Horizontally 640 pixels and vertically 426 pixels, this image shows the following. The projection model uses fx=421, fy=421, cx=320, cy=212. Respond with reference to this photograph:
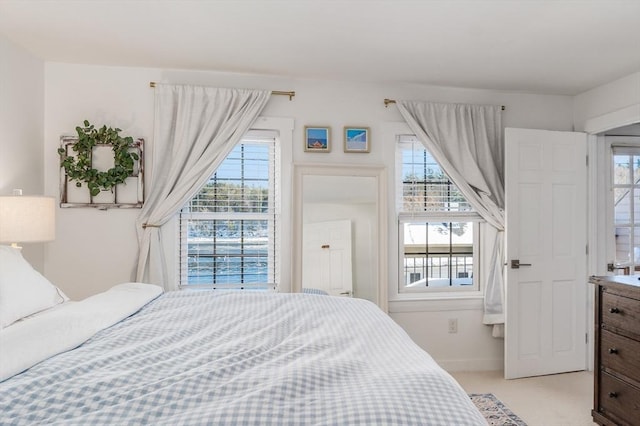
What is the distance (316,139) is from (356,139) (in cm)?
34

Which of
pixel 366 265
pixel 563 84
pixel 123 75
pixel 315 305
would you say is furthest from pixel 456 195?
pixel 123 75

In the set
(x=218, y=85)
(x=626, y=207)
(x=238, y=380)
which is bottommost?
(x=238, y=380)

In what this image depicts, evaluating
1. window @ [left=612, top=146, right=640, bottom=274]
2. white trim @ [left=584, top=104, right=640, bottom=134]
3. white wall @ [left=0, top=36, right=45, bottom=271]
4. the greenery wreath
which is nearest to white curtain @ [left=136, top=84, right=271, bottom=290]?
the greenery wreath

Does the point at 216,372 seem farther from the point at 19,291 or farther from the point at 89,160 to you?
the point at 89,160

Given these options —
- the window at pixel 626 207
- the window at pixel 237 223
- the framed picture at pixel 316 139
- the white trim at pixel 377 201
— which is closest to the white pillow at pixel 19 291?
the window at pixel 237 223

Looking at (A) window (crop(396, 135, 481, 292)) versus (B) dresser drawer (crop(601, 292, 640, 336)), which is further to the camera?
(A) window (crop(396, 135, 481, 292))

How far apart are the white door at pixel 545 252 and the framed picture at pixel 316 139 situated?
1.49 m

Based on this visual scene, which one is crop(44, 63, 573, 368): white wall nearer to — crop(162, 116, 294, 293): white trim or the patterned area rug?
crop(162, 116, 294, 293): white trim

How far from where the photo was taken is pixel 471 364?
3668 millimetres

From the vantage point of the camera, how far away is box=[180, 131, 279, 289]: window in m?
3.46

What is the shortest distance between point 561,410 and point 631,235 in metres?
1.93

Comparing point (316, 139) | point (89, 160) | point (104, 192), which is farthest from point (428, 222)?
point (89, 160)

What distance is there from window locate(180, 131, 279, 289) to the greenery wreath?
562mm

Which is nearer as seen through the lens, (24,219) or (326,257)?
(24,219)
